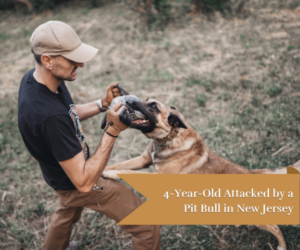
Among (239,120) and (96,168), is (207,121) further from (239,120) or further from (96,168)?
(96,168)

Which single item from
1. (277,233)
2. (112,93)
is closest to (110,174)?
(112,93)

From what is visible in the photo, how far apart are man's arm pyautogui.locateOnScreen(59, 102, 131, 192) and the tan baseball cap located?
24.4 inches

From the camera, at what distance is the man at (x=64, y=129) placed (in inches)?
75.1

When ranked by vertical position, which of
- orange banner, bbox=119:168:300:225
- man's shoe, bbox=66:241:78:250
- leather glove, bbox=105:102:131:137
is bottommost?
man's shoe, bbox=66:241:78:250

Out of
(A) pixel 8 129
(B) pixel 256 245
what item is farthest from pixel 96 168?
(A) pixel 8 129

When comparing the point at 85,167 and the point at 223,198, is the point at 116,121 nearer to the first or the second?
the point at 85,167

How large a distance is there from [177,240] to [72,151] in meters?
2.02

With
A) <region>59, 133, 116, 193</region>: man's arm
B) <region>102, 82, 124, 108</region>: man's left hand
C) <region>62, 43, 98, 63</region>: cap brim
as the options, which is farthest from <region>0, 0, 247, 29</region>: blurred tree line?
<region>59, 133, 116, 193</region>: man's arm

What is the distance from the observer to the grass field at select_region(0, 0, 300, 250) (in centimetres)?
317

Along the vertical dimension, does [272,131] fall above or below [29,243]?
above

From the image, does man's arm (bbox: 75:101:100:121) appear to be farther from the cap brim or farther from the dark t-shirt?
the cap brim

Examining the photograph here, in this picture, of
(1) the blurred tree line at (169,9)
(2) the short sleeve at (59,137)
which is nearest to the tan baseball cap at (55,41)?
(2) the short sleeve at (59,137)

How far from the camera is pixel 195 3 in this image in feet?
27.8

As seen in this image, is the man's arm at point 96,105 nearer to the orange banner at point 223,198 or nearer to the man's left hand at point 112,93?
the man's left hand at point 112,93
